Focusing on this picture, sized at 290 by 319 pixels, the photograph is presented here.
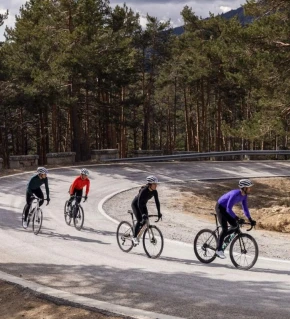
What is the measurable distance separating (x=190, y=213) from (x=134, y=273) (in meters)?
10.1

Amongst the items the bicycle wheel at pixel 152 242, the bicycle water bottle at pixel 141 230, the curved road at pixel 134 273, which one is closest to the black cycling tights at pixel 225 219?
the curved road at pixel 134 273

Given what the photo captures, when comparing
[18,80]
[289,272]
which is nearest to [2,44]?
[18,80]

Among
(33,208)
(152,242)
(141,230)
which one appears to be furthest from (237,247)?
(33,208)

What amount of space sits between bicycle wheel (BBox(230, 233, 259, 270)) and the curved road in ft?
0.68

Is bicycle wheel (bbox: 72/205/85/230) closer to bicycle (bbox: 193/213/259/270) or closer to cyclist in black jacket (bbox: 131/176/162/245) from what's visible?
cyclist in black jacket (bbox: 131/176/162/245)

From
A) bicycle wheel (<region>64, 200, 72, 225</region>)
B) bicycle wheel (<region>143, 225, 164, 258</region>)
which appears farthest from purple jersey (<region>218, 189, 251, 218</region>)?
bicycle wheel (<region>64, 200, 72, 225</region>)

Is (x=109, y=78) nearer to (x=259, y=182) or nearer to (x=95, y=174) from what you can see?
(x=95, y=174)

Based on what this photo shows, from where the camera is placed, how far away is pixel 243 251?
11.2m

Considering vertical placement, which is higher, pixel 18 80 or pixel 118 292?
pixel 18 80

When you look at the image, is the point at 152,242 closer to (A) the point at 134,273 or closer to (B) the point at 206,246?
(B) the point at 206,246

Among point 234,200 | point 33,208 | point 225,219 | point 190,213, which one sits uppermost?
point 234,200

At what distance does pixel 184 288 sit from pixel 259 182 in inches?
851

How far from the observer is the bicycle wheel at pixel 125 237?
13000mm

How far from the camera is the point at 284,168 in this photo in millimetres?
34625
